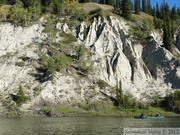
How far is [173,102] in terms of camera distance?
109875 millimetres

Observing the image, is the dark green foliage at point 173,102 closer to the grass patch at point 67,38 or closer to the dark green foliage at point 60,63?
the dark green foliage at point 60,63

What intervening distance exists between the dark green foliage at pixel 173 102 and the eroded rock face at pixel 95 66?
580 centimetres

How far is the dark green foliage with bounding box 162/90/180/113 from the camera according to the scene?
109062 millimetres

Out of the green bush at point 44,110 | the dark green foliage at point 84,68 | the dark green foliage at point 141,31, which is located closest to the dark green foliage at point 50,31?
the dark green foliage at point 84,68

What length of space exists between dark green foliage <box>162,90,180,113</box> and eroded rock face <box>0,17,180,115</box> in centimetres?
580

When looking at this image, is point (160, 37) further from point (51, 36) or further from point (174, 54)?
point (51, 36)

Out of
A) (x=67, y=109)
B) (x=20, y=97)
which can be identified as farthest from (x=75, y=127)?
(x=20, y=97)

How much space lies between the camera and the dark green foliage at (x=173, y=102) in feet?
358

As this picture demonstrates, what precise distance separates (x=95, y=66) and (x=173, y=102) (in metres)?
33.7

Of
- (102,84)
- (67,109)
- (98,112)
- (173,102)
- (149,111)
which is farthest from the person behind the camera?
(102,84)

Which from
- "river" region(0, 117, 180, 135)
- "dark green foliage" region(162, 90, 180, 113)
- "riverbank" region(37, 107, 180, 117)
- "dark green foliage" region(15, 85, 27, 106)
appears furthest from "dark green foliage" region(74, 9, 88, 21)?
"river" region(0, 117, 180, 135)

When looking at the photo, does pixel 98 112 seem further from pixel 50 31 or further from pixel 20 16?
pixel 20 16

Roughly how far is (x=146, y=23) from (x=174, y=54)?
21593 millimetres

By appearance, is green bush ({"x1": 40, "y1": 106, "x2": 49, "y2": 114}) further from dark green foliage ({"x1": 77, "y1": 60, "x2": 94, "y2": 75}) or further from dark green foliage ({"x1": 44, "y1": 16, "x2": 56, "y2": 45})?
dark green foliage ({"x1": 44, "y1": 16, "x2": 56, "y2": 45})
